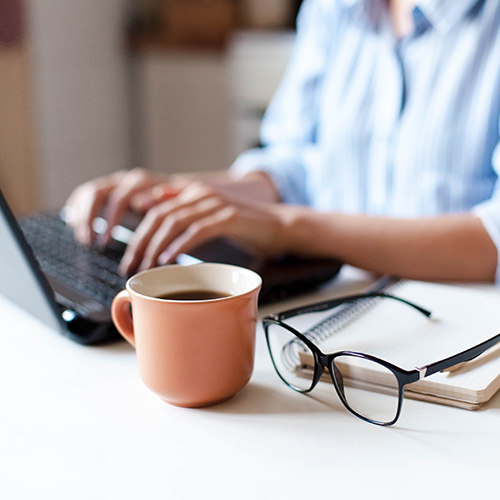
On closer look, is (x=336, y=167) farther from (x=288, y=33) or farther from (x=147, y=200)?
(x=288, y=33)

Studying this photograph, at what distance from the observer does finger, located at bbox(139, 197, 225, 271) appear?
710 millimetres

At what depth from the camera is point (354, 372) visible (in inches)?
18.6

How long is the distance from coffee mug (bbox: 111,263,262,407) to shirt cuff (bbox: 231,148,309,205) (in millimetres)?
640

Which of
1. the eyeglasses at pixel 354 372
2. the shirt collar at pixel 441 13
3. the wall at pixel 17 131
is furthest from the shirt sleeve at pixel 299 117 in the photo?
the wall at pixel 17 131

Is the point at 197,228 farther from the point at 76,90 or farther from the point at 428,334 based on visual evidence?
the point at 76,90

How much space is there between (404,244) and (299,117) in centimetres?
47

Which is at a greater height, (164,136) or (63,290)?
(63,290)

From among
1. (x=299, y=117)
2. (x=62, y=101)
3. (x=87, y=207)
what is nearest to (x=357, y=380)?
(x=87, y=207)

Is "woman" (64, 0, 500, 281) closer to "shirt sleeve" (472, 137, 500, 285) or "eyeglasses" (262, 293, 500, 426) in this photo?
"shirt sleeve" (472, 137, 500, 285)

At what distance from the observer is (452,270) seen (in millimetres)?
755

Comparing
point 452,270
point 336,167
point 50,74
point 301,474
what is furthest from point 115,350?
point 50,74

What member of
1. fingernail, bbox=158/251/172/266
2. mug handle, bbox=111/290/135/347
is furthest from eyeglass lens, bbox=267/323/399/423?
fingernail, bbox=158/251/172/266

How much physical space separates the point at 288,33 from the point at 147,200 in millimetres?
1606

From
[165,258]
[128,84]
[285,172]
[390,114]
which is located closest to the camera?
[165,258]
